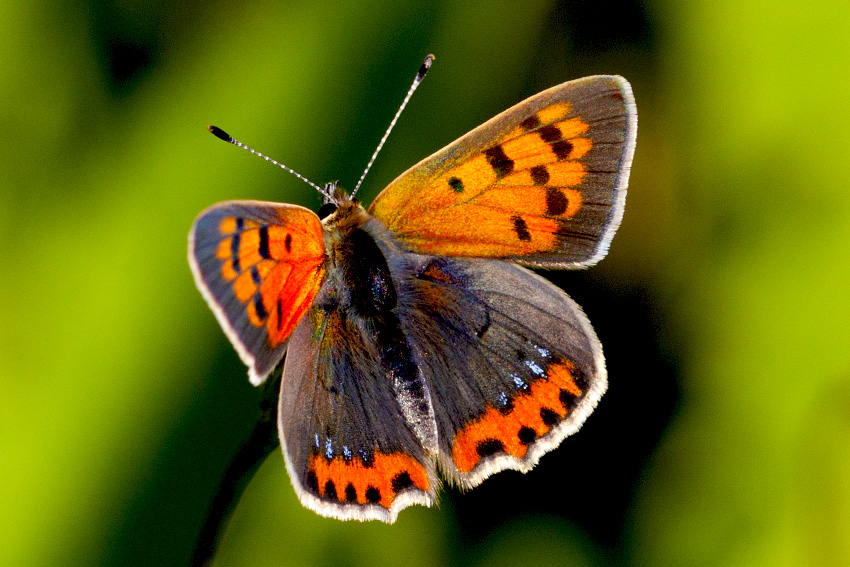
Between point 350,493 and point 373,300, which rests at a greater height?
point 373,300

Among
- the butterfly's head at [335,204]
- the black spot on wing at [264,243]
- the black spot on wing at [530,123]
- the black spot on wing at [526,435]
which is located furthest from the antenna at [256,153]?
the black spot on wing at [526,435]

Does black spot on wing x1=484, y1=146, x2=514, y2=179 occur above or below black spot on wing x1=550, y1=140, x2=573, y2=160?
above

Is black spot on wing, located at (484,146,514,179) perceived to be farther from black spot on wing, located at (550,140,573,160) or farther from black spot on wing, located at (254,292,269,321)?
black spot on wing, located at (254,292,269,321)

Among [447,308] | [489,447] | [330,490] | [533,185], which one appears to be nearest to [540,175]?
[533,185]

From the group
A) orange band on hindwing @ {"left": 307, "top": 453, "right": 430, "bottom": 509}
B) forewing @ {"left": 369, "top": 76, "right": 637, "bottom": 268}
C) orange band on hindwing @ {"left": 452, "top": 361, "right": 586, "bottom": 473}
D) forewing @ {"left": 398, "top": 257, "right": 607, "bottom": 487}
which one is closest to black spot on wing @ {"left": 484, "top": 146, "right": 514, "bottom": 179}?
forewing @ {"left": 369, "top": 76, "right": 637, "bottom": 268}

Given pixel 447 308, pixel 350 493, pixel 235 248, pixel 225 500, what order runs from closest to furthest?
pixel 225 500 → pixel 235 248 → pixel 350 493 → pixel 447 308

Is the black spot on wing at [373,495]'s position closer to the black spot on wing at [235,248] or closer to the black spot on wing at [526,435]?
the black spot on wing at [526,435]

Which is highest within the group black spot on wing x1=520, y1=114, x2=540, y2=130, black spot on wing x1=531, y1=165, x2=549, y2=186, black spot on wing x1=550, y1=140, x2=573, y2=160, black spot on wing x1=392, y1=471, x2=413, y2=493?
black spot on wing x1=520, y1=114, x2=540, y2=130

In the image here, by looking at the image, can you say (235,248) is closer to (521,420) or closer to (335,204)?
(335,204)
